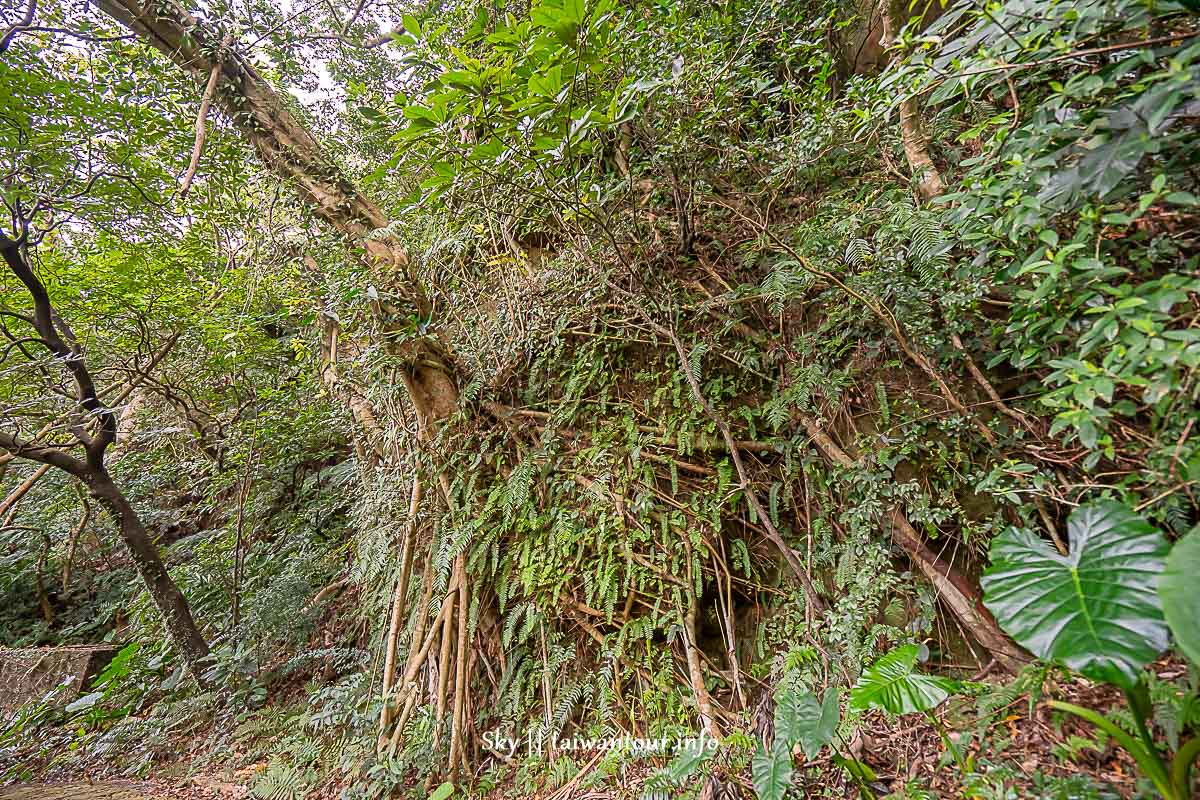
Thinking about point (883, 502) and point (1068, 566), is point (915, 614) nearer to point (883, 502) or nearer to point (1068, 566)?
point (883, 502)

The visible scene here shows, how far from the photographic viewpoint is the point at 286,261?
3.98 meters

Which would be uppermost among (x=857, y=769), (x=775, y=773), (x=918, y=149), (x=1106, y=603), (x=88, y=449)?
(x=88, y=449)

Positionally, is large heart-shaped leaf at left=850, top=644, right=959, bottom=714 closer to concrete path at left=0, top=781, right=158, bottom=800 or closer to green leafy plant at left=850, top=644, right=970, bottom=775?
green leafy plant at left=850, top=644, right=970, bottom=775

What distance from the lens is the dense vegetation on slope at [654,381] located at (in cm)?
129

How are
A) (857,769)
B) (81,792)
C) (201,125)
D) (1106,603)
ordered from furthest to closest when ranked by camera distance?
(81,792)
(201,125)
(857,769)
(1106,603)

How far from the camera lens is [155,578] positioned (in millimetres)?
4301

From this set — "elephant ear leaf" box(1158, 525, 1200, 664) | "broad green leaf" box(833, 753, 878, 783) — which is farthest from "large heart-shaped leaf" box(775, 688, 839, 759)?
"elephant ear leaf" box(1158, 525, 1200, 664)

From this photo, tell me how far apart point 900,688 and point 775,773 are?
47 centimetres

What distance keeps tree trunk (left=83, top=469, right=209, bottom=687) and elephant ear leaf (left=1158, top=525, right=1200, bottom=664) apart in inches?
250

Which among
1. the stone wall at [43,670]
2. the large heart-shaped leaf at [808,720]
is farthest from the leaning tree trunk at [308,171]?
the stone wall at [43,670]

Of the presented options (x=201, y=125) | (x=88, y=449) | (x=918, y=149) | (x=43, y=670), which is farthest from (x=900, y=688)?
(x=43, y=670)

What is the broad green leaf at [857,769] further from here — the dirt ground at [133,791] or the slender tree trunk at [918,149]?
the dirt ground at [133,791]

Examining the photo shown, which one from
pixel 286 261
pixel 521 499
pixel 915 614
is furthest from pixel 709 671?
pixel 286 261

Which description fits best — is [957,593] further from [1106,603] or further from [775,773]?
[775,773]
